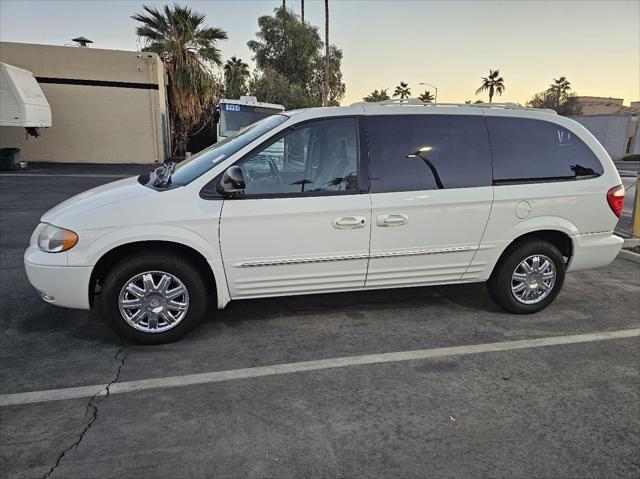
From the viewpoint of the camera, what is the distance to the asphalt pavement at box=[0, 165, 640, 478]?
2508 mm

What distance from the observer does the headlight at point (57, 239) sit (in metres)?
3.49

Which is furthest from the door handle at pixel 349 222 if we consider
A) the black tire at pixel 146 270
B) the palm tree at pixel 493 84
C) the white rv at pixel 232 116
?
the palm tree at pixel 493 84

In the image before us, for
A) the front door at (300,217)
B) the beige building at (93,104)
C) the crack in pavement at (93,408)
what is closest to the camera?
the crack in pavement at (93,408)

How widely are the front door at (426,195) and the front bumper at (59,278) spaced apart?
7.52 feet

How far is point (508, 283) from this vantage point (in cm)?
439

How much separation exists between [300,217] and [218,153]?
3.25 feet

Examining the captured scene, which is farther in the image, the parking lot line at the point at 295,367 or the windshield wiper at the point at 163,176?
the windshield wiper at the point at 163,176

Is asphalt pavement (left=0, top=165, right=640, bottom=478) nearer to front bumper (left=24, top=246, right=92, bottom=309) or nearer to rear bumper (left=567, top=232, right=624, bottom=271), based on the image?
front bumper (left=24, top=246, right=92, bottom=309)

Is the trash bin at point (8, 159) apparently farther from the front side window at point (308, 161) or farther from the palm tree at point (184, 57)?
the front side window at point (308, 161)

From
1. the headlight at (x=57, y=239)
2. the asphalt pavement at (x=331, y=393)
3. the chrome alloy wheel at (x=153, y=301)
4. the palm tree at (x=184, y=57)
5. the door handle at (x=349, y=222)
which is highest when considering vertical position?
the palm tree at (x=184, y=57)

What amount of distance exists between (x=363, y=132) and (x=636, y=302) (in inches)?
140

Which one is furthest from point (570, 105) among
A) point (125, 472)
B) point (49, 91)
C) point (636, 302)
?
point (125, 472)

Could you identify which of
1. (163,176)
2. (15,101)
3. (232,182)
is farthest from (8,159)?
(232,182)

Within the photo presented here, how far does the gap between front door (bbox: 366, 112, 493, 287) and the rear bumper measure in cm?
105
